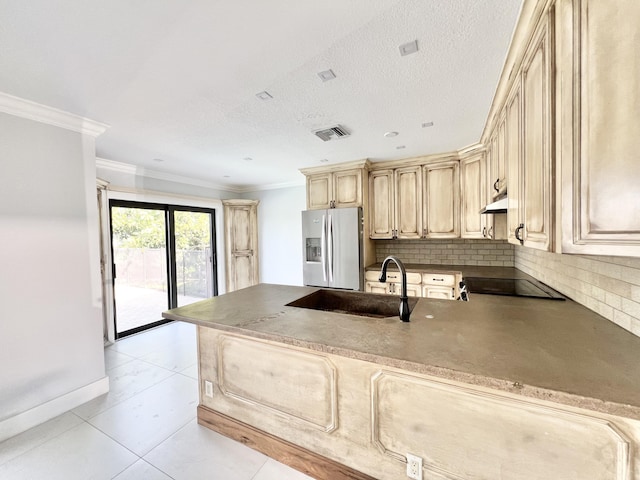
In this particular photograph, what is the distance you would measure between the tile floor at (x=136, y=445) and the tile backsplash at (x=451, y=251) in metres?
3.11

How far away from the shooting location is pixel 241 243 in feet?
16.9

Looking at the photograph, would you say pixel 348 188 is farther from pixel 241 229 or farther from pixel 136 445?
pixel 136 445

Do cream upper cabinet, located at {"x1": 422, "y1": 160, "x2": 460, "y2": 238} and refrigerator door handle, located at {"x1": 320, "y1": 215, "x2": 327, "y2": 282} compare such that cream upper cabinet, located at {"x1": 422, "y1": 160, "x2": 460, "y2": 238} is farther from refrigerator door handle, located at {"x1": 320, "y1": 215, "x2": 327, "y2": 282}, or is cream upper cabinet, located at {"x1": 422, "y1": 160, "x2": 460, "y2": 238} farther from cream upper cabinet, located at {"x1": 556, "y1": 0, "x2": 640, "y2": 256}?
cream upper cabinet, located at {"x1": 556, "y1": 0, "x2": 640, "y2": 256}

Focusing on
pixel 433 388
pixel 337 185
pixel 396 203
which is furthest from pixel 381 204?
pixel 433 388

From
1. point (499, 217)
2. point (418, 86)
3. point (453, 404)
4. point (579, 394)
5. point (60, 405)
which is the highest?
point (418, 86)

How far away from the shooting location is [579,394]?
0.79m

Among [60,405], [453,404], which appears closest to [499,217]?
[453,404]

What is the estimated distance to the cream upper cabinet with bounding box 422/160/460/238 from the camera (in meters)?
3.44

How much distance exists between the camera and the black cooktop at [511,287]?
76.8 inches

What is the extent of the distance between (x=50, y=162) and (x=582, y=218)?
3.40 m

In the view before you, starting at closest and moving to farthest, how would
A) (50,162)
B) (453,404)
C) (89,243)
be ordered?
(453,404)
(50,162)
(89,243)

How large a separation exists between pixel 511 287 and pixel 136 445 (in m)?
3.12

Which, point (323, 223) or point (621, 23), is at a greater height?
point (621, 23)

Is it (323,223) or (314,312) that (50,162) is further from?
(323,223)
